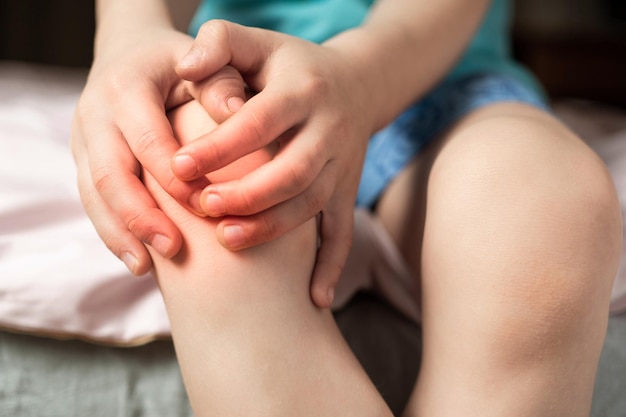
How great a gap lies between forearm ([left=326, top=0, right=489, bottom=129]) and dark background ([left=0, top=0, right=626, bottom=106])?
1.52 metres

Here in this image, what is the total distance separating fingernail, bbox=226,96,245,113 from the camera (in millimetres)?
400

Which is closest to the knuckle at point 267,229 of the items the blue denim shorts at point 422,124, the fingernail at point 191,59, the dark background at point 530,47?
the fingernail at point 191,59

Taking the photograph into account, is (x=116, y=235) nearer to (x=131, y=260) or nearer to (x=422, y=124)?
(x=131, y=260)

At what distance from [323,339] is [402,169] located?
28 centimetres

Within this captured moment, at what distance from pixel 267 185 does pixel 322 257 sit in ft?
0.32

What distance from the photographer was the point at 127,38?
50cm

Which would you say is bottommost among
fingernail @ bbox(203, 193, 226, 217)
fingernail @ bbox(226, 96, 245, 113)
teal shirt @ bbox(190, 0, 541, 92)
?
teal shirt @ bbox(190, 0, 541, 92)

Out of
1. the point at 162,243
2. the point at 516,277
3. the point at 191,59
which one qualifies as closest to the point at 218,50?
the point at 191,59

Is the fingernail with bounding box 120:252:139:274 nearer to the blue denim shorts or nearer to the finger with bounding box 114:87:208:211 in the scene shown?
the finger with bounding box 114:87:208:211

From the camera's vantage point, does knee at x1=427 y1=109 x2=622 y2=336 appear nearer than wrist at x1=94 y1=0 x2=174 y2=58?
Yes

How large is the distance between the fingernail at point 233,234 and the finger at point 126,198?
0.11 ft

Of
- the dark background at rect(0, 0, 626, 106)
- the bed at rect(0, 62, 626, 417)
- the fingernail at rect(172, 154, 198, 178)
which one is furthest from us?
the dark background at rect(0, 0, 626, 106)

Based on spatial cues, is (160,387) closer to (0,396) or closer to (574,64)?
(0,396)

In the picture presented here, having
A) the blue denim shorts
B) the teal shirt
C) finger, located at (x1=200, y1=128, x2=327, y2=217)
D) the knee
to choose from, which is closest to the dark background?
the teal shirt
